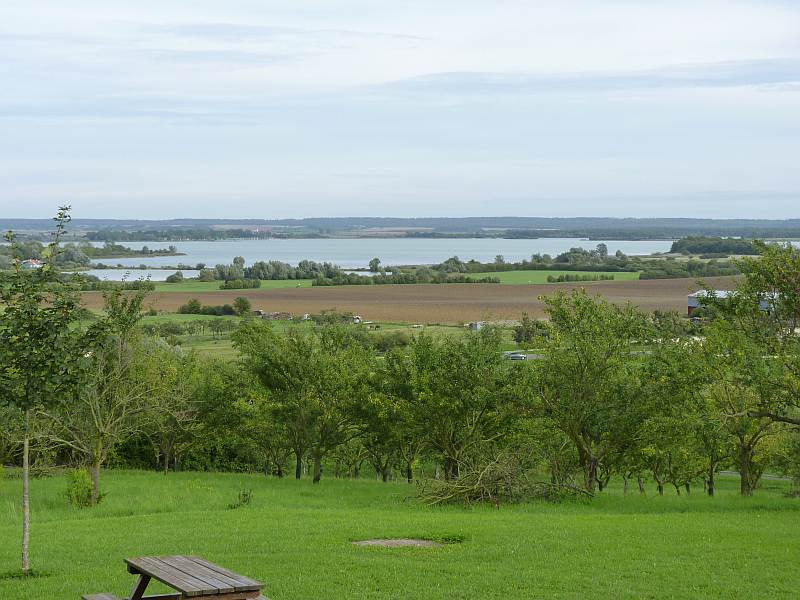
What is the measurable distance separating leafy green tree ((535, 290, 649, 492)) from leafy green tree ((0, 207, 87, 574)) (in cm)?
1742

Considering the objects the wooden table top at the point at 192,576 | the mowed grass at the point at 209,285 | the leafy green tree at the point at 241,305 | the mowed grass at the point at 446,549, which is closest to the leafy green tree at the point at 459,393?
the mowed grass at the point at 446,549

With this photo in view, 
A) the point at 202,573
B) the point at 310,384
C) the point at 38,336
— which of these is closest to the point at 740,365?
the point at 202,573

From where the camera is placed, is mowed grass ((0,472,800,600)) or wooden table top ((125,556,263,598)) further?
mowed grass ((0,472,800,600))

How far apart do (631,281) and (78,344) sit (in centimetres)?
9817

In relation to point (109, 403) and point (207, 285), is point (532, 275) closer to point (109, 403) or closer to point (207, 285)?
point (207, 285)

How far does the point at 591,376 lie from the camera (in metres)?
27.4

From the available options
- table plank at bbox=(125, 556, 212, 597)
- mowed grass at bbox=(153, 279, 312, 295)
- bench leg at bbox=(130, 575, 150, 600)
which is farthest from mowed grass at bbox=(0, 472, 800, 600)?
mowed grass at bbox=(153, 279, 312, 295)

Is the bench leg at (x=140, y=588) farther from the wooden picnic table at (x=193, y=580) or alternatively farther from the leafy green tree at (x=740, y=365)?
the leafy green tree at (x=740, y=365)

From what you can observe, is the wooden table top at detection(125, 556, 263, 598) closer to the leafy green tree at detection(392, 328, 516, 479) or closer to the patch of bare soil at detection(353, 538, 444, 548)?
the patch of bare soil at detection(353, 538, 444, 548)

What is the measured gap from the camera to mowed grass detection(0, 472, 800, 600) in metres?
12.6

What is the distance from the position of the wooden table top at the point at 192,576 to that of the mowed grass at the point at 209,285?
98.2m

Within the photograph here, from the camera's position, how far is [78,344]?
13.0 metres

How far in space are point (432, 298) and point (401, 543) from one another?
8486 centimetres

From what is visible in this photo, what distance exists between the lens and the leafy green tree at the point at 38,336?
41.1 feet
